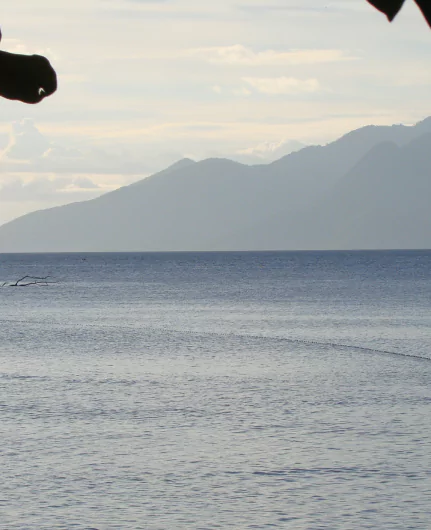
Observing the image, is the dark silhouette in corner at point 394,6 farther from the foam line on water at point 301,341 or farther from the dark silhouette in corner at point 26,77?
the foam line on water at point 301,341

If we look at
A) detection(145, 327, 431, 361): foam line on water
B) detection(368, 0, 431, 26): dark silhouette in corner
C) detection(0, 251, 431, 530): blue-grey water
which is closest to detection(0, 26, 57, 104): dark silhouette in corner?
detection(368, 0, 431, 26): dark silhouette in corner

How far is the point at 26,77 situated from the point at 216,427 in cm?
3934

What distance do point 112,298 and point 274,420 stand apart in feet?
328

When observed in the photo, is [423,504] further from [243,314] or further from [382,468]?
[243,314]

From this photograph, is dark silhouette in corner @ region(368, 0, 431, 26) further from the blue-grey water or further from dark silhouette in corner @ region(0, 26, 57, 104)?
the blue-grey water

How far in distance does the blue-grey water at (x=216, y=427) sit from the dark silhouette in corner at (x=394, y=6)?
26.5 meters

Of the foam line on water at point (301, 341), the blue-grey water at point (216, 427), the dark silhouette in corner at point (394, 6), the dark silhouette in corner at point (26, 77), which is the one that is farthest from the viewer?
the foam line on water at point (301, 341)

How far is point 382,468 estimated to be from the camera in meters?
33.3

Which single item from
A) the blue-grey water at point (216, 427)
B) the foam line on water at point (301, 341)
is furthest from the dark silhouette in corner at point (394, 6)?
the foam line on water at point (301, 341)

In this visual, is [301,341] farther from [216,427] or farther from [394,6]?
[394,6]

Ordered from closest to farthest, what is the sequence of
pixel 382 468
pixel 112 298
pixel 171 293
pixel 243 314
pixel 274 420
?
pixel 382 468
pixel 274 420
pixel 243 314
pixel 112 298
pixel 171 293

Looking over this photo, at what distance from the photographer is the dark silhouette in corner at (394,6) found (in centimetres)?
192

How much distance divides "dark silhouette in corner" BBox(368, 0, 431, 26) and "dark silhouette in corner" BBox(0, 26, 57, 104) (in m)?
0.68

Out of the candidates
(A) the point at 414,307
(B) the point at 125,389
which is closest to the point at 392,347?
(B) the point at 125,389
